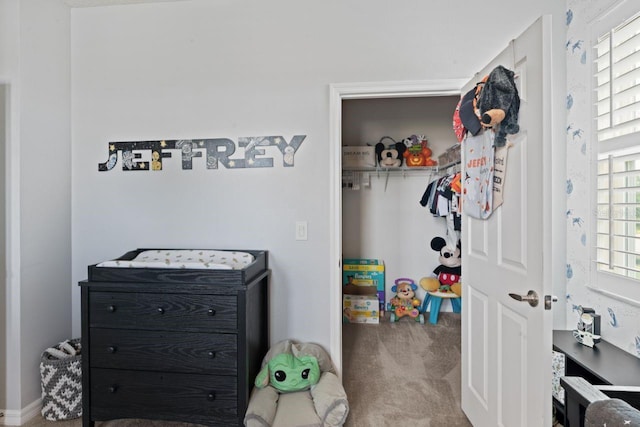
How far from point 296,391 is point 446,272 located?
2346 mm

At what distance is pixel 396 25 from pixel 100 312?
240cm

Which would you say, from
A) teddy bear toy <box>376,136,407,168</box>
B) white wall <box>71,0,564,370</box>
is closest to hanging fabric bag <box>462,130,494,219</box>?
white wall <box>71,0,564,370</box>

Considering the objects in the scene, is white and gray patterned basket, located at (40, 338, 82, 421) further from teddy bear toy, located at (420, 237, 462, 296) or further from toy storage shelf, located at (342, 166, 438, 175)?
teddy bear toy, located at (420, 237, 462, 296)

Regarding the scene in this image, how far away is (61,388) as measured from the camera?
197cm

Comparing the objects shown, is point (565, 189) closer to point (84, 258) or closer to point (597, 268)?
point (597, 268)

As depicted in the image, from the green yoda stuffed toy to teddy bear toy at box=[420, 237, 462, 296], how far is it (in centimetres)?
213

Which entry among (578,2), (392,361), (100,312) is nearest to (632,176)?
(578,2)

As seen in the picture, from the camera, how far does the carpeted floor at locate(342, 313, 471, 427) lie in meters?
2.02

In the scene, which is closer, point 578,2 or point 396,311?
point 578,2

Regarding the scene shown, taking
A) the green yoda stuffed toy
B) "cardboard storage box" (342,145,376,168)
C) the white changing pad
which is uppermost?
"cardboard storage box" (342,145,376,168)

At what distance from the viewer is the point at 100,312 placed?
1815 millimetres

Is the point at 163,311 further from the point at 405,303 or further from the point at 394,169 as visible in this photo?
the point at 394,169

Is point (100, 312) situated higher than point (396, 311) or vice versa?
point (100, 312)

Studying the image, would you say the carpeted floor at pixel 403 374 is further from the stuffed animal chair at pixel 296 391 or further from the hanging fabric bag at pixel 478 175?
the hanging fabric bag at pixel 478 175
